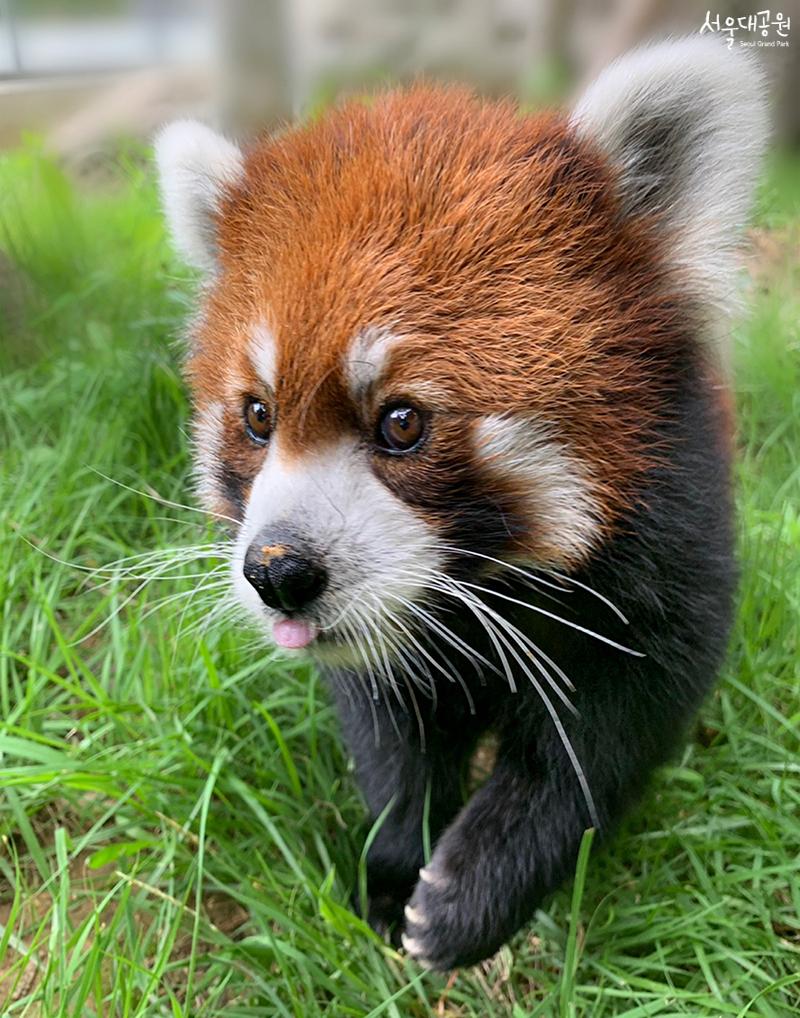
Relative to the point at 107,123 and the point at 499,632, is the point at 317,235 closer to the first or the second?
the point at 499,632

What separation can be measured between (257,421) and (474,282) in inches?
17.1

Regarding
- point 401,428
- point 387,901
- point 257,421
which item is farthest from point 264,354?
point 387,901

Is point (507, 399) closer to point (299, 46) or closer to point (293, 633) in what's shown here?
point (293, 633)

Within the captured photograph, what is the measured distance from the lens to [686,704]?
1.74 m

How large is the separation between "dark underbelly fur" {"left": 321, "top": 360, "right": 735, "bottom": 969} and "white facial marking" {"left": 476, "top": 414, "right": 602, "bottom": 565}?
0.21ft

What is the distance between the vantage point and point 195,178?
5.90 feet

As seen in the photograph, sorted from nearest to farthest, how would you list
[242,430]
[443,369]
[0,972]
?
1. [443,369]
2. [242,430]
3. [0,972]

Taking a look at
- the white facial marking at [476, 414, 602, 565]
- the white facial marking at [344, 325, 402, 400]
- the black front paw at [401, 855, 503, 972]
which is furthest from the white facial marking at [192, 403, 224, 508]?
the black front paw at [401, 855, 503, 972]

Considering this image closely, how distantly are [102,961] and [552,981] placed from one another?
86cm

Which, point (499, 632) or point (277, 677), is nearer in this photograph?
point (499, 632)

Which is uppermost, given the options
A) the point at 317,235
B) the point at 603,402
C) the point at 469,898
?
the point at 317,235

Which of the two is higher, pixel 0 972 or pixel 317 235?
pixel 317 235

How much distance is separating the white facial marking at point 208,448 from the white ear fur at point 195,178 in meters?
0.31

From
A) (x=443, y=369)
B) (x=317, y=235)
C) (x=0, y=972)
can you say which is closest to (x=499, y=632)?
(x=443, y=369)
